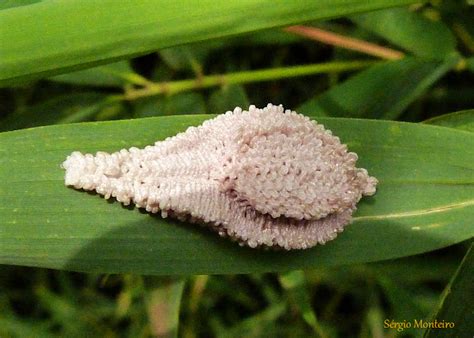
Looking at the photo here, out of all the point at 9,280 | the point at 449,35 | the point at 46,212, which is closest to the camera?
the point at 46,212

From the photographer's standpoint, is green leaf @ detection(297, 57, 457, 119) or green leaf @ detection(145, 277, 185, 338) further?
green leaf @ detection(297, 57, 457, 119)

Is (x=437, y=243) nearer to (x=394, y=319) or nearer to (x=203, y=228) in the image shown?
(x=203, y=228)

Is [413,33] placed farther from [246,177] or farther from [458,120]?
[246,177]

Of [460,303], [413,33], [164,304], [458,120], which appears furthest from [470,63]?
[164,304]

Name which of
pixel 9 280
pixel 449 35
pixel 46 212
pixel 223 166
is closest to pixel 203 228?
pixel 223 166

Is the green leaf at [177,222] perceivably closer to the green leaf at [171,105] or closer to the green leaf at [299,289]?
the green leaf at [299,289]

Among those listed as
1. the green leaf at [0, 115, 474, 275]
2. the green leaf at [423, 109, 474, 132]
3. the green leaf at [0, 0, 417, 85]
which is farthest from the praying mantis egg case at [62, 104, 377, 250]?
the green leaf at [423, 109, 474, 132]

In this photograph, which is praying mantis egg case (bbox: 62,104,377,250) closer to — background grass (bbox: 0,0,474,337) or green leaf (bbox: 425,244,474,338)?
background grass (bbox: 0,0,474,337)

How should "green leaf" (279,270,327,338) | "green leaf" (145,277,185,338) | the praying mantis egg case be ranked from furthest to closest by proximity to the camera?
"green leaf" (279,270,327,338)
"green leaf" (145,277,185,338)
the praying mantis egg case
